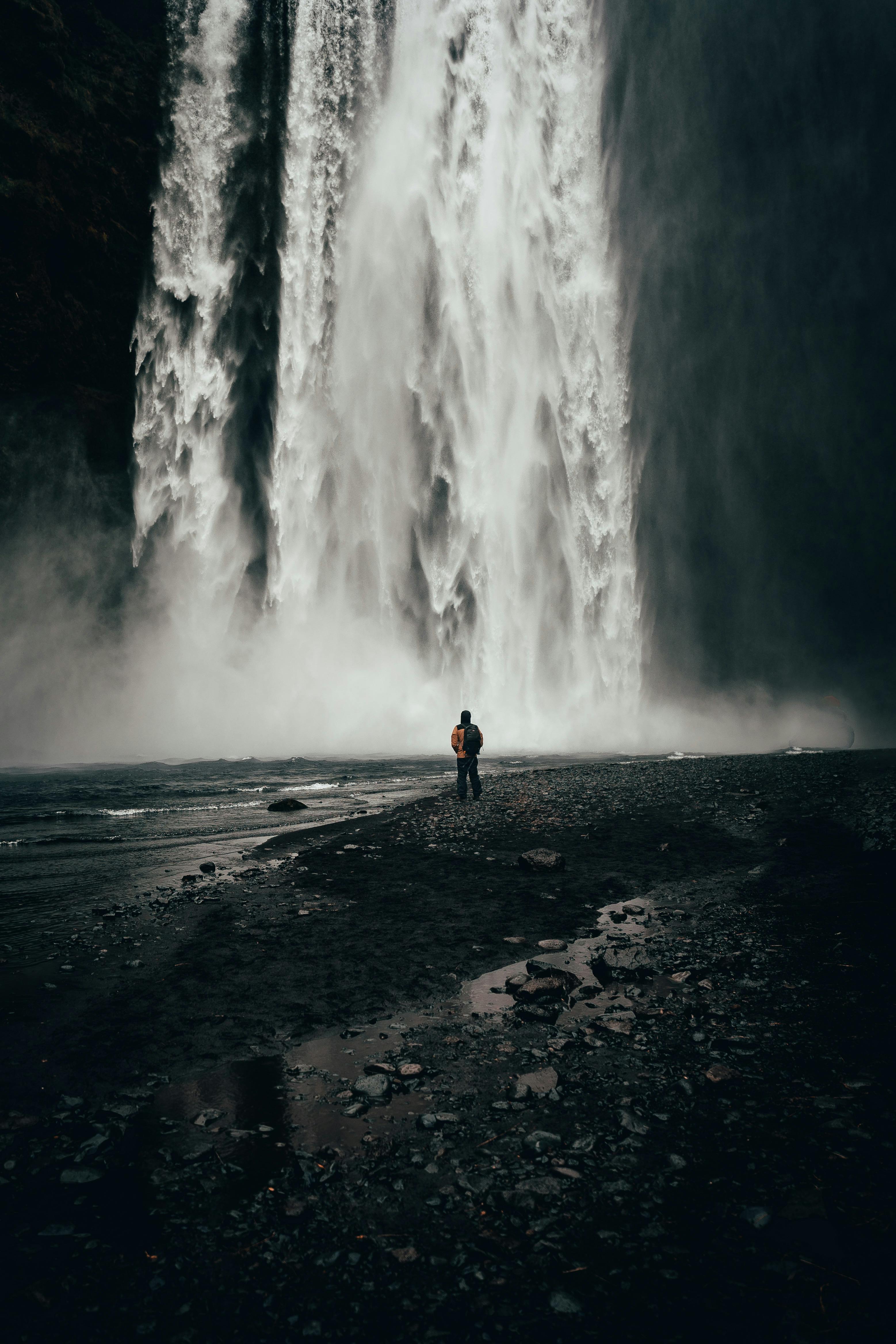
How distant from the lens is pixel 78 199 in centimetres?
3183

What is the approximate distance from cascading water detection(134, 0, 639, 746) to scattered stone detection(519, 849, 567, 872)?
23.1 metres

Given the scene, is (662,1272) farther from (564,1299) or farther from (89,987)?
(89,987)

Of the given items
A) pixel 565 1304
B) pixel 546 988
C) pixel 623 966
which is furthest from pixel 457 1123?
pixel 623 966

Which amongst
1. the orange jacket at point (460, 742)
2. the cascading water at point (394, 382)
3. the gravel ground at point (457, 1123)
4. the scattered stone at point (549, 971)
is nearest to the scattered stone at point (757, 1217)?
the gravel ground at point (457, 1123)

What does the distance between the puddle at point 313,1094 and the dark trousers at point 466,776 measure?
8.62 meters

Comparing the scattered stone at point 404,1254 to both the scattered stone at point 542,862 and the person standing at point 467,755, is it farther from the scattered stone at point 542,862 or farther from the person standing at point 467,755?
the person standing at point 467,755

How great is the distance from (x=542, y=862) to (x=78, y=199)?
3876 centimetres

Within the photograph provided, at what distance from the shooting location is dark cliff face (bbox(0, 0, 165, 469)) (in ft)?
96.6

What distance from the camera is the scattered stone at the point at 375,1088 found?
3311mm

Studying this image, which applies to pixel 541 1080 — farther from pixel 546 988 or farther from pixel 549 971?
pixel 549 971

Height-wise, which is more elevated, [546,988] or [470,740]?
[470,740]

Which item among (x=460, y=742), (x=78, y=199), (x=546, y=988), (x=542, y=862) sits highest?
(x=78, y=199)

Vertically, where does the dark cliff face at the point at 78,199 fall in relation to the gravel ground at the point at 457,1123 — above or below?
above

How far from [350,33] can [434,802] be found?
39.2 meters
